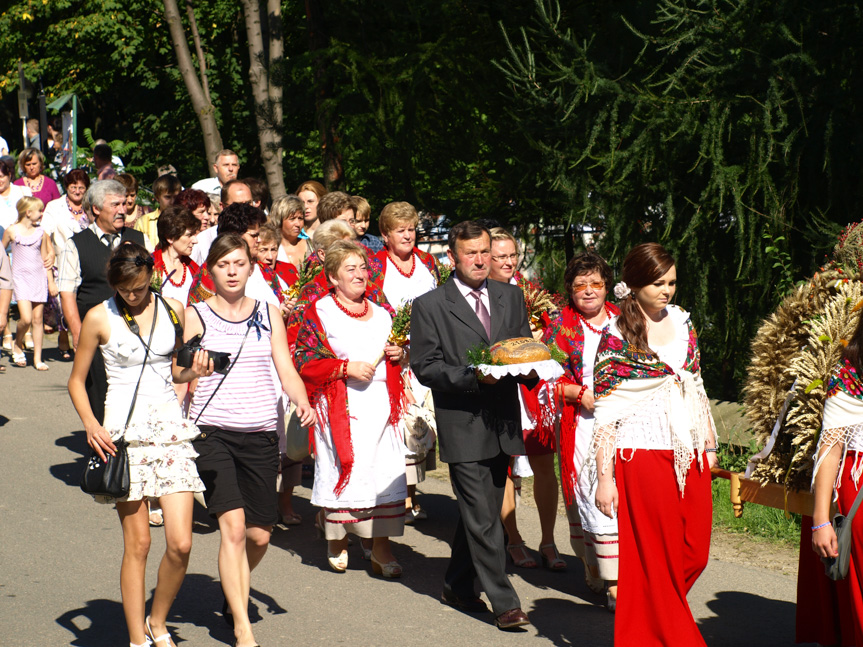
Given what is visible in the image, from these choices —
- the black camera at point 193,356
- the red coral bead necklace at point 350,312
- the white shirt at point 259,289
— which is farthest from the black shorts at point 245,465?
the white shirt at point 259,289

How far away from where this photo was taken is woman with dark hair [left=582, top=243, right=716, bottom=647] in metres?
4.89

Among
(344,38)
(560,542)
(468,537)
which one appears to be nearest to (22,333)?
(344,38)

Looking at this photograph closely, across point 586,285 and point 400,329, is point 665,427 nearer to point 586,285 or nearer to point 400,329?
point 586,285

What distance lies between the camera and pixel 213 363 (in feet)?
17.1

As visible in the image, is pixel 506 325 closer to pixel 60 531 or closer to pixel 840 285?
pixel 840 285

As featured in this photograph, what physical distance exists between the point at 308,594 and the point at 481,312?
6.28 ft

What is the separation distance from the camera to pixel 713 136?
860 cm

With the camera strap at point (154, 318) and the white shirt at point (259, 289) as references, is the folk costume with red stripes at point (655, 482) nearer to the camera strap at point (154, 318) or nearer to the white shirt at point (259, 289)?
the camera strap at point (154, 318)

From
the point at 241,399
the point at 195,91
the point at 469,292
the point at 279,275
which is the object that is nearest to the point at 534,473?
the point at 469,292

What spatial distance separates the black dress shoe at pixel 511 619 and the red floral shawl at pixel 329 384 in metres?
1.51

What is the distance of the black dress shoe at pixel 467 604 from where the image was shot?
5.97 m

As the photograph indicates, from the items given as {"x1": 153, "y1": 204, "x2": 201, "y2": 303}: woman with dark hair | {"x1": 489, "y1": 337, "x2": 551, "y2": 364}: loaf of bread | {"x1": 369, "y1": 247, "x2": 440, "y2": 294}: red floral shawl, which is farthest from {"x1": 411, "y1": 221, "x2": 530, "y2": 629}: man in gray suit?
{"x1": 153, "y1": 204, "x2": 201, "y2": 303}: woman with dark hair

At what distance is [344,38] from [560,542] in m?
→ 6.88

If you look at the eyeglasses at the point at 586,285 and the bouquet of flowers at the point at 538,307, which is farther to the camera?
the bouquet of flowers at the point at 538,307
